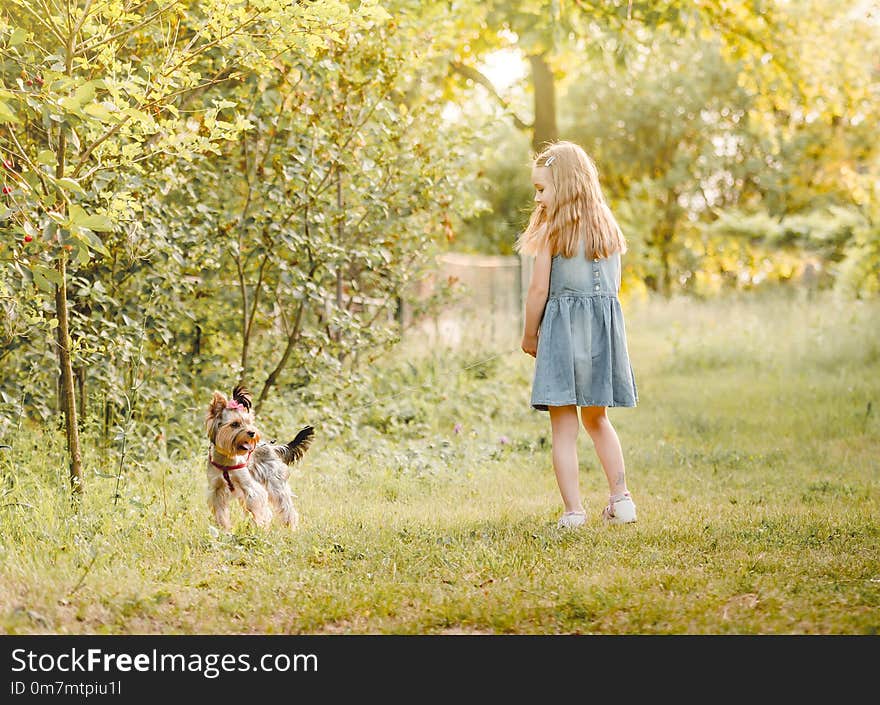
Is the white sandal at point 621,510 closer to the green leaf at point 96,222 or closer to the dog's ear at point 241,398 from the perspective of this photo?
the dog's ear at point 241,398

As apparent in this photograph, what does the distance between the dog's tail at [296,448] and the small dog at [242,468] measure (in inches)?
4.1

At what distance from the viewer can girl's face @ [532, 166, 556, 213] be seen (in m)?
5.79

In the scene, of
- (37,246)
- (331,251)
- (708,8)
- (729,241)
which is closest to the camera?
(37,246)

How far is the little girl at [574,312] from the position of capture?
5.73m

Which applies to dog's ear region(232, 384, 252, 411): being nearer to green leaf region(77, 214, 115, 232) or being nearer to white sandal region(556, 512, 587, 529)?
green leaf region(77, 214, 115, 232)

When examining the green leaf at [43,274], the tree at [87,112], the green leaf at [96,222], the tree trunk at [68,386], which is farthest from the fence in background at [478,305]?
the green leaf at [96,222]

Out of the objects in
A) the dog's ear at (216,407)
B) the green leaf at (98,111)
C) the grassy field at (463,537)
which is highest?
the green leaf at (98,111)

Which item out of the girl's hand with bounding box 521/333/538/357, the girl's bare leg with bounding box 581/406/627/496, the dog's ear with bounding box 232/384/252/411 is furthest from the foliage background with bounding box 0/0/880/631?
the girl's hand with bounding box 521/333/538/357

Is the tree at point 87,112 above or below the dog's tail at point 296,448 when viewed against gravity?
above
